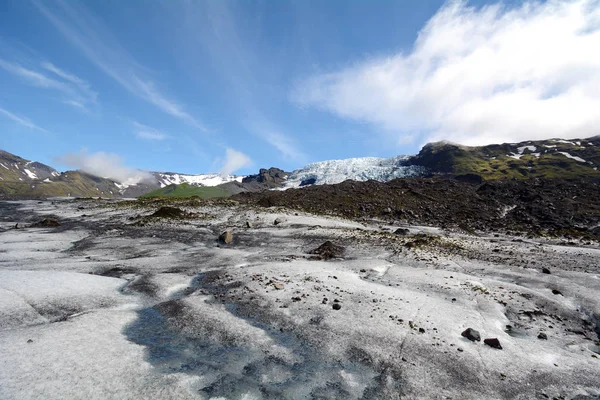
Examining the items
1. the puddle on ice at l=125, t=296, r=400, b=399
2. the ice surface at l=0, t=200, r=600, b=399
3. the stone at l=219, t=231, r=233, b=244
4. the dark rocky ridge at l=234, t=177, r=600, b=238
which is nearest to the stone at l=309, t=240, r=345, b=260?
the ice surface at l=0, t=200, r=600, b=399

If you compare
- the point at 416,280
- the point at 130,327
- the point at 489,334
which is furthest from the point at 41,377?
the point at 416,280

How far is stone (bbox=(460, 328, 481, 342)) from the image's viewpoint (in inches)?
396

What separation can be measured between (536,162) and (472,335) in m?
189

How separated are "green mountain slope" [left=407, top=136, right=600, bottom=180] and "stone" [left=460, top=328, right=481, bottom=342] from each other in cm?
15451

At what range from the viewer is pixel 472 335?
33.2 feet

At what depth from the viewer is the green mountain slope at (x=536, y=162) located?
467 feet

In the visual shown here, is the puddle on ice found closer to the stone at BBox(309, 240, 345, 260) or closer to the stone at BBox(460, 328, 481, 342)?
the stone at BBox(460, 328, 481, 342)

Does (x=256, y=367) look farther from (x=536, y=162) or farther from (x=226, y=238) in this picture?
(x=536, y=162)

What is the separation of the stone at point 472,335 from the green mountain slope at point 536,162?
507 feet

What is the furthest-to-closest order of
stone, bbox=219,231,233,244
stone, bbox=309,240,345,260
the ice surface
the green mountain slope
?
the green mountain slope < stone, bbox=219,231,233,244 < stone, bbox=309,240,345,260 < the ice surface

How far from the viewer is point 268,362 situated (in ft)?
28.1

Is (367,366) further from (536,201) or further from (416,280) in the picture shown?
(536,201)

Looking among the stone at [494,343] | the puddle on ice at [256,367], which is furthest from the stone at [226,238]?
the stone at [494,343]

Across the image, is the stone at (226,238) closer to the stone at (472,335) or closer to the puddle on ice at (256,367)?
the puddle on ice at (256,367)
